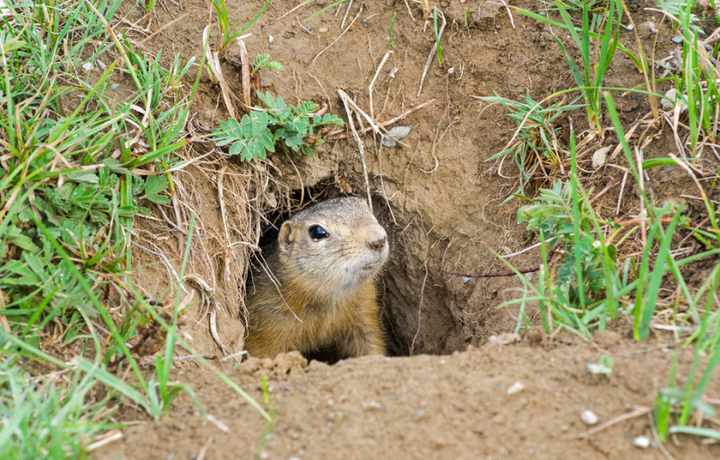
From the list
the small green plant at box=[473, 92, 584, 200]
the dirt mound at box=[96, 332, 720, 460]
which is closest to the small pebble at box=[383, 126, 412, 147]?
the small green plant at box=[473, 92, 584, 200]

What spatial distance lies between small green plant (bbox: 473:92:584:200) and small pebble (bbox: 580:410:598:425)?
228 cm

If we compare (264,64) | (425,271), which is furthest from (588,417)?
(264,64)

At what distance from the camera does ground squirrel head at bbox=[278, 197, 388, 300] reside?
4785 millimetres

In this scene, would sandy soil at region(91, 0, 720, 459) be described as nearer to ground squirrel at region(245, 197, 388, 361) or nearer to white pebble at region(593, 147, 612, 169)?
white pebble at region(593, 147, 612, 169)

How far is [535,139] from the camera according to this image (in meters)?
4.49

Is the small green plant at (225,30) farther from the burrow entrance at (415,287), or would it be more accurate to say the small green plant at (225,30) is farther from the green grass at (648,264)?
the green grass at (648,264)

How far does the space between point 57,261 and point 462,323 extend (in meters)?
3.45

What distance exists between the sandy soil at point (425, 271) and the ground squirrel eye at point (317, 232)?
1.85 ft

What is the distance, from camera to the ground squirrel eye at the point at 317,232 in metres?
5.05

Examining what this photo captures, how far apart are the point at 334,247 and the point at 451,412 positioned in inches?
106

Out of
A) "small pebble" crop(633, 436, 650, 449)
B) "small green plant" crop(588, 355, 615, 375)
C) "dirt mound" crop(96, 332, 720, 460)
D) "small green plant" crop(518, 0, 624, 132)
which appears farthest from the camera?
"small green plant" crop(518, 0, 624, 132)

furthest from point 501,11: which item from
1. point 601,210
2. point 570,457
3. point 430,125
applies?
point 570,457

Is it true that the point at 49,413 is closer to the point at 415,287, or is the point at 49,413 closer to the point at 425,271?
the point at 425,271

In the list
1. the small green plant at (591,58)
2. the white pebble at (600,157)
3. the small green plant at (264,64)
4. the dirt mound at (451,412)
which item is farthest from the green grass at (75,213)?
the white pebble at (600,157)
